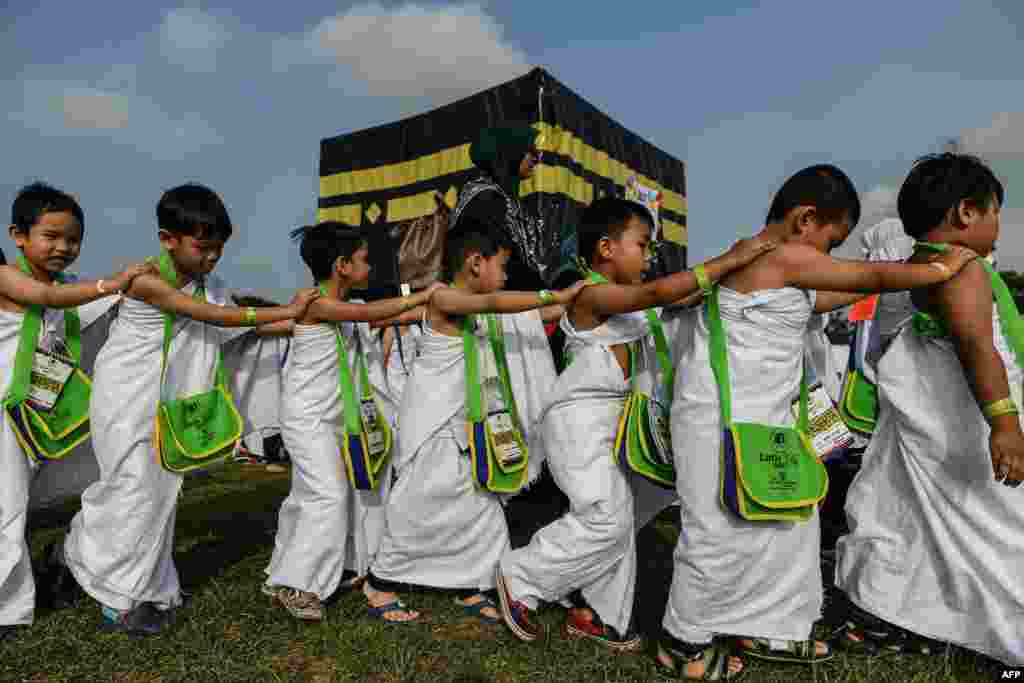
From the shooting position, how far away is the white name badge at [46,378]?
3066 millimetres

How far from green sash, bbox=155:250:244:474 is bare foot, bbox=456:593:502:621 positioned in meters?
1.32

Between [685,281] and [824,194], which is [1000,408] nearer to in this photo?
[824,194]

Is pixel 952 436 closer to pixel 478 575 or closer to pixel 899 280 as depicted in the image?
pixel 899 280

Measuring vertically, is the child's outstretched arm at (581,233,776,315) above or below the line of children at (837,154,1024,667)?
above

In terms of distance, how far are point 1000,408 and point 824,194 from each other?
3.00ft

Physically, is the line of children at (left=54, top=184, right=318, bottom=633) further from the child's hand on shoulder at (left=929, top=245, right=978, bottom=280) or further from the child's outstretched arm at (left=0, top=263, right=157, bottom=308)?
the child's hand on shoulder at (left=929, top=245, right=978, bottom=280)

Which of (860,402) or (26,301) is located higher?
(26,301)

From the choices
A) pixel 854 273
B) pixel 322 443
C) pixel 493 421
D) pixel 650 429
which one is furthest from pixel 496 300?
pixel 854 273

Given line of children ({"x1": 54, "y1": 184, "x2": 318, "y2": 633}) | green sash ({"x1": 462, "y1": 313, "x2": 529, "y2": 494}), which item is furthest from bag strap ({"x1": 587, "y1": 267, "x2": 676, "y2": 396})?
line of children ({"x1": 54, "y1": 184, "x2": 318, "y2": 633})

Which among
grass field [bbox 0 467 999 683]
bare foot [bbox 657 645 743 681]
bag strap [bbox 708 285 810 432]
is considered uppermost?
bag strap [bbox 708 285 810 432]

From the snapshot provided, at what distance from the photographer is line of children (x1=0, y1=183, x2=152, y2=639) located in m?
2.90

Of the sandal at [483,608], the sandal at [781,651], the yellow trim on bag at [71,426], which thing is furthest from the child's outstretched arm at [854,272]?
the yellow trim on bag at [71,426]

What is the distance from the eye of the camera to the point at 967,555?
2.39 meters

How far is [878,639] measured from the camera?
2.57 metres
